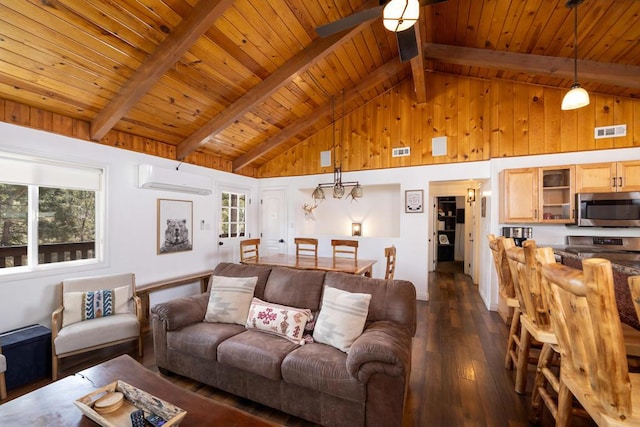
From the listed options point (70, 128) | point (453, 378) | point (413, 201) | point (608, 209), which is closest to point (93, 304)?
point (70, 128)

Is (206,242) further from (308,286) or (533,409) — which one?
(533,409)

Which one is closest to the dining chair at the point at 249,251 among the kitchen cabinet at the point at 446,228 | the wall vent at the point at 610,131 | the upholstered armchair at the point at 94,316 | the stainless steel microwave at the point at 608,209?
the upholstered armchair at the point at 94,316

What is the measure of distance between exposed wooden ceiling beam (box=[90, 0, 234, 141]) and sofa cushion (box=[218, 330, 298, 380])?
2.63m

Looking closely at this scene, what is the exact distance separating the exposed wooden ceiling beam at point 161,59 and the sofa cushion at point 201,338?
241cm

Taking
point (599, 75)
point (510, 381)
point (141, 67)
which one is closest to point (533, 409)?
point (510, 381)

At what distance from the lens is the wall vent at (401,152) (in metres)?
4.86

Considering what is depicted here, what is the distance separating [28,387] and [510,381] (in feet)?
13.7

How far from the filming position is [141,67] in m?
A: 2.75

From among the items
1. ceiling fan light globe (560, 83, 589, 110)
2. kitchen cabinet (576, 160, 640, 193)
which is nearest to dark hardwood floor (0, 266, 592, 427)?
kitchen cabinet (576, 160, 640, 193)

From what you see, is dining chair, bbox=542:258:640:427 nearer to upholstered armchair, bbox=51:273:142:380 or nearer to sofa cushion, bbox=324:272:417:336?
sofa cushion, bbox=324:272:417:336

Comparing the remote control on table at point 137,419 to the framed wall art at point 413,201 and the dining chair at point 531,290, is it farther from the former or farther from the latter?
the framed wall art at point 413,201

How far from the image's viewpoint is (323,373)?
5.87 ft

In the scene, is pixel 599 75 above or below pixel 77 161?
above

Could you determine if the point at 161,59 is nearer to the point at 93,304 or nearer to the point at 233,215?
the point at 93,304
